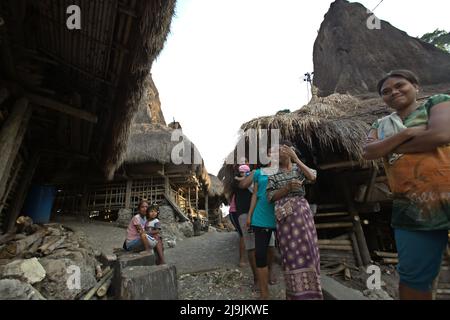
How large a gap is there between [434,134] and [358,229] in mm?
4568

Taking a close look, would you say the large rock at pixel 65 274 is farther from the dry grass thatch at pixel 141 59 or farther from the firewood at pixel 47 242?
the dry grass thatch at pixel 141 59

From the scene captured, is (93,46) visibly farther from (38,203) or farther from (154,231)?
(38,203)

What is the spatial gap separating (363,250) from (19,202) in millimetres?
7829

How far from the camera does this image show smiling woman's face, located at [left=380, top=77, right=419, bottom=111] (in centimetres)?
164

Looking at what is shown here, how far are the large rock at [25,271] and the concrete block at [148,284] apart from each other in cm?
122

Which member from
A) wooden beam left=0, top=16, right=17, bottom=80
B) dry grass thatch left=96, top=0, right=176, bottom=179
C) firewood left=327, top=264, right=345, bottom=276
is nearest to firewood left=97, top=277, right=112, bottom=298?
dry grass thatch left=96, top=0, right=176, bottom=179

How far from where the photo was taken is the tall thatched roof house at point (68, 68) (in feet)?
12.0

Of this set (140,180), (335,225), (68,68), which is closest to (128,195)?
(140,180)

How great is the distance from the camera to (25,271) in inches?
111

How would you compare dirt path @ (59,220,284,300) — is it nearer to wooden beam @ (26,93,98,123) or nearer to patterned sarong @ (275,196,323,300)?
patterned sarong @ (275,196,323,300)

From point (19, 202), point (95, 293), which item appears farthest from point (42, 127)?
point (95, 293)

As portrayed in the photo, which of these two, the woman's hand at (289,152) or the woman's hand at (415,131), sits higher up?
the woman's hand at (289,152)

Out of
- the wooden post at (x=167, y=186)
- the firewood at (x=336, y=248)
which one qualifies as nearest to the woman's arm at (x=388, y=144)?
the firewood at (x=336, y=248)

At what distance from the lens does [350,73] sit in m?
15.6
